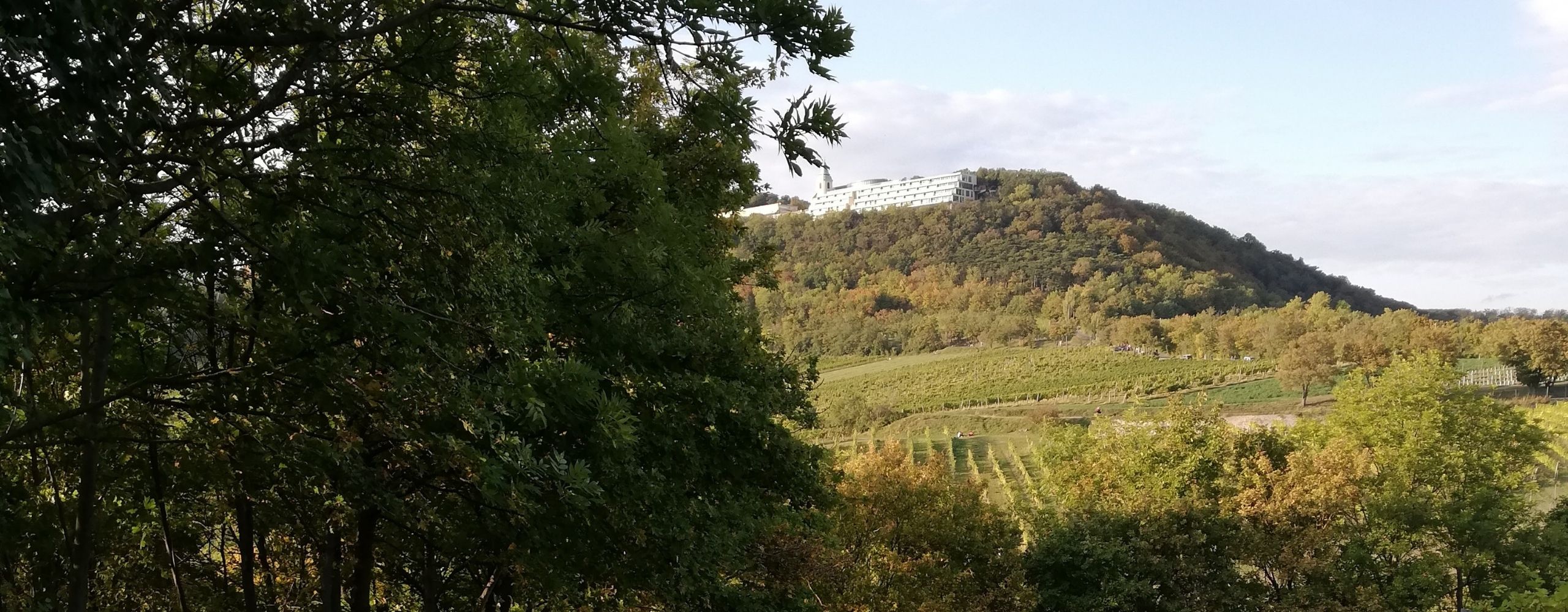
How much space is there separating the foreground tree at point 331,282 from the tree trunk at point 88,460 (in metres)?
0.02

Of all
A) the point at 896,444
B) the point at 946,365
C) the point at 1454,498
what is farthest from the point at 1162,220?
the point at 896,444

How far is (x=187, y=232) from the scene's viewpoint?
450 cm

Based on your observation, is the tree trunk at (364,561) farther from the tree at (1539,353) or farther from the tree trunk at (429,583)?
the tree at (1539,353)

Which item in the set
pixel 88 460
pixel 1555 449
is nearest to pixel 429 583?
pixel 88 460

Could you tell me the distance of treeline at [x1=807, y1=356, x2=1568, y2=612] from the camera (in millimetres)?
17406

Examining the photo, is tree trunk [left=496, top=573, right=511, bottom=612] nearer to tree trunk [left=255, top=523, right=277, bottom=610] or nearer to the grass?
tree trunk [left=255, top=523, right=277, bottom=610]

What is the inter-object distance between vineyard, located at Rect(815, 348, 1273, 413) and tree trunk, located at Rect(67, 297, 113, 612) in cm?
5245

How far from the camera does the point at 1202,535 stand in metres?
18.2

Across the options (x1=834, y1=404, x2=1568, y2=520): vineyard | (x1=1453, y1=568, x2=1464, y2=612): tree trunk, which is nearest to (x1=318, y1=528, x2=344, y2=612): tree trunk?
(x1=1453, y1=568, x2=1464, y2=612): tree trunk

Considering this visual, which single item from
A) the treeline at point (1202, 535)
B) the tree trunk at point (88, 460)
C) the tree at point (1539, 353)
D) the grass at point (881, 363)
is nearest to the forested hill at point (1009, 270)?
the grass at point (881, 363)

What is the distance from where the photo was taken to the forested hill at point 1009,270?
9150 cm

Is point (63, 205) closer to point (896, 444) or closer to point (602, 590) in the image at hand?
point (602, 590)

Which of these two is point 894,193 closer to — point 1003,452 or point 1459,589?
point 1003,452

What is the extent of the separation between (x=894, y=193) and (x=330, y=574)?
144410 millimetres
